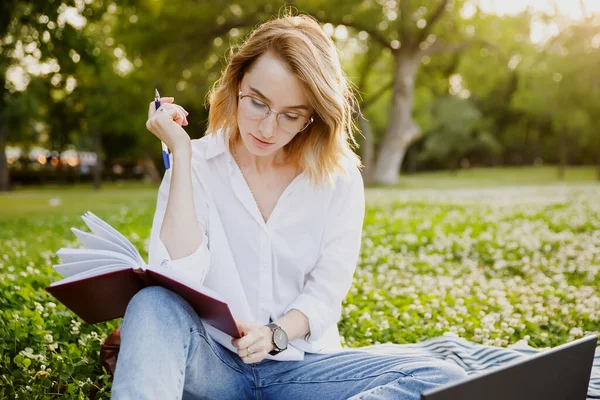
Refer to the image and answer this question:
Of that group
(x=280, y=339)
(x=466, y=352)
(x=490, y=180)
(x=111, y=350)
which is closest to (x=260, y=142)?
(x=280, y=339)

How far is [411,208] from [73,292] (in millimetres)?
11007

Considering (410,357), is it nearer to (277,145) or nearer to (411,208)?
(277,145)

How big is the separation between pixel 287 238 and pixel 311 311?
0.37 meters

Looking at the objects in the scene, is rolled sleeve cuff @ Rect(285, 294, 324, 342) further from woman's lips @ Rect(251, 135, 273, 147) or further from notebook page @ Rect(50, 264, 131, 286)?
notebook page @ Rect(50, 264, 131, 286)

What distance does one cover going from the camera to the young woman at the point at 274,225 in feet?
8.40

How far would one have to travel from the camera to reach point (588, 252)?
7.45m

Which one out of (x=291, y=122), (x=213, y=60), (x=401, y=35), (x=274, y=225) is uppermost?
(x=401, y=35)

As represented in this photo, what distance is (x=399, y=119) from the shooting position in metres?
26.8

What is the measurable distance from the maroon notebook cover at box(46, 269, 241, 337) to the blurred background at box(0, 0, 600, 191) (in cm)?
1121

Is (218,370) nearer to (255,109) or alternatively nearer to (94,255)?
(94,255)

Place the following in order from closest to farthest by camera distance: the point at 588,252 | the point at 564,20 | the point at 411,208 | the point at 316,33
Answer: the point at 316,33
the point at 588,252
the point at 411,208
the point at 564,20

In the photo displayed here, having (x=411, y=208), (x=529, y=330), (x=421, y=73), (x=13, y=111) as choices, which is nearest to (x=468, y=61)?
(x=421, y=73)

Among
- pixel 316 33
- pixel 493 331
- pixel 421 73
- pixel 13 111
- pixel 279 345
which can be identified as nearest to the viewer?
pixel 279 345

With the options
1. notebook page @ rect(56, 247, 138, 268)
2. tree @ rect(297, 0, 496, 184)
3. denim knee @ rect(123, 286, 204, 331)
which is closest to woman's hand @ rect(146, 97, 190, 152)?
notebook page @ rect(56, 247, 138, 268)
